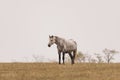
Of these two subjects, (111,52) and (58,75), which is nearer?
(58,75)

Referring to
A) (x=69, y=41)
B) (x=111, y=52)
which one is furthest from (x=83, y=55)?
(x=69, y=41)

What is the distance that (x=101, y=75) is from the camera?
68.0ft

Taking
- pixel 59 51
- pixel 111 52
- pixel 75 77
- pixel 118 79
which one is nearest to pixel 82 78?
pixel 75 77

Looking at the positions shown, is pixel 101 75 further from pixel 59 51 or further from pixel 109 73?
pixel 59 51

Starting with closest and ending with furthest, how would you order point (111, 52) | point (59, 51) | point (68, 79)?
point (68, 79) < point (59, 51) < point (111, 52)

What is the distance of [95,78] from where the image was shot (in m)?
19.6

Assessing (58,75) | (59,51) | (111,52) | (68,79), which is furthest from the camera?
(111,52)

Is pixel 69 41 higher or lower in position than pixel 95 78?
higher

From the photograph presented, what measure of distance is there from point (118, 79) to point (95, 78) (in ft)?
4.02

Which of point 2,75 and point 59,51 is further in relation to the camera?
point 59,51

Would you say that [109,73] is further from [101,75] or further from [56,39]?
[56,39]

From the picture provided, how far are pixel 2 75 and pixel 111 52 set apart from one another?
440 feet

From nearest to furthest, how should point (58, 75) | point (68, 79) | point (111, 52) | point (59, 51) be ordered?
point (68, 79) → point (58, 75) → point (59, 51) → point (111, 52)

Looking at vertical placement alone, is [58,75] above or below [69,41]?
below
